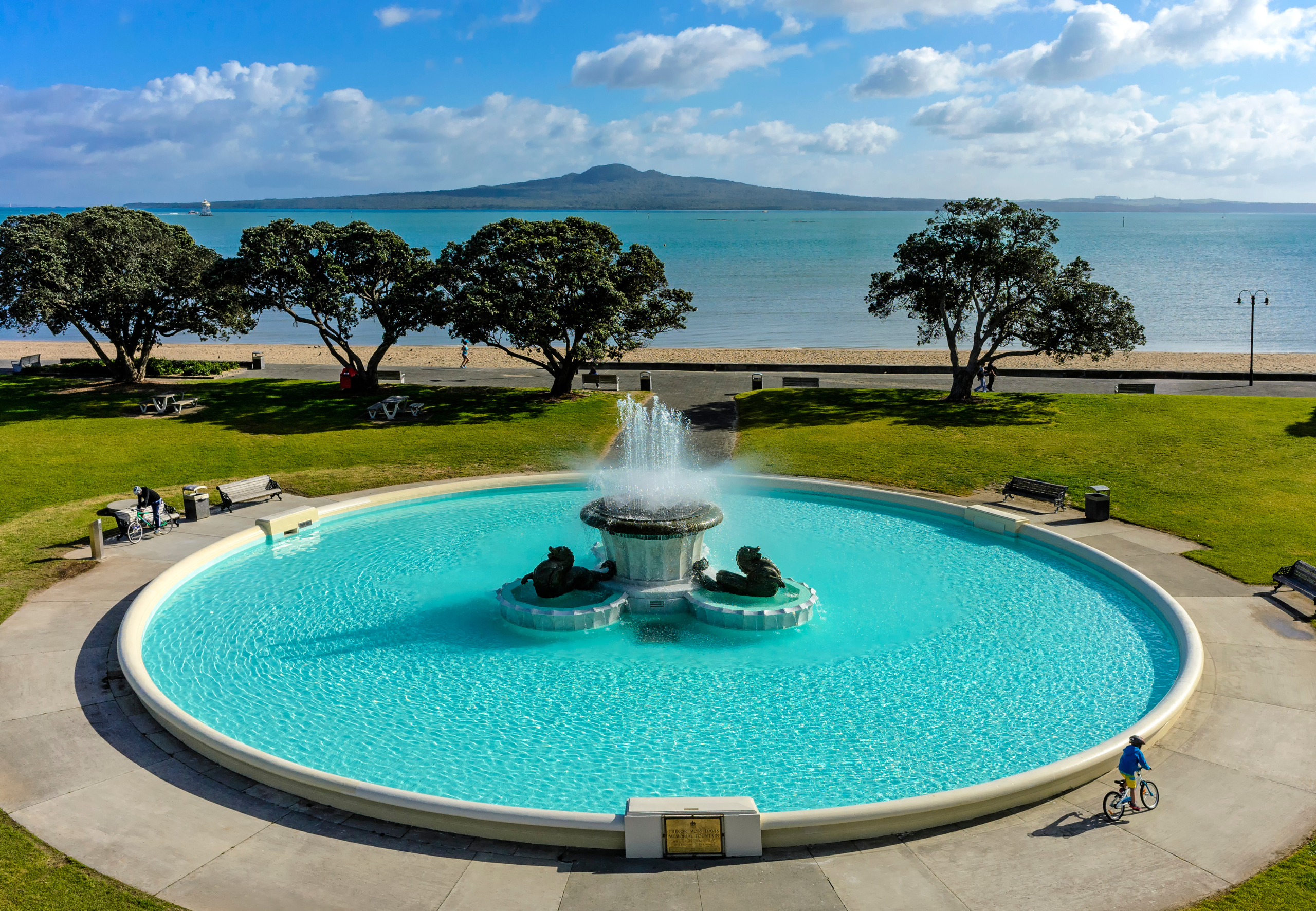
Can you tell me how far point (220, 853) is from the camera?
1129cm

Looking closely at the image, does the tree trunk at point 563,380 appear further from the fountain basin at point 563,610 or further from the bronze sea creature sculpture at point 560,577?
the fountain basin at point 563,610

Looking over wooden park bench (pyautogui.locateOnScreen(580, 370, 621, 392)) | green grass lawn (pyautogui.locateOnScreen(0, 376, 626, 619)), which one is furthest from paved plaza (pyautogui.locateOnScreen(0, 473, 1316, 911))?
wooden park bench (pyautogui.locateOnScreen(580, 370, 621, 392))

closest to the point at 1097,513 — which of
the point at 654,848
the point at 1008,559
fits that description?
the point at 1008,559

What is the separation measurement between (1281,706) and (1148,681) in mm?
1956

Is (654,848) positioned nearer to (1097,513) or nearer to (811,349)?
(1097,513)

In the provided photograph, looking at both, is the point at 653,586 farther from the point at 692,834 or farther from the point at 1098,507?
the point at 1098,507

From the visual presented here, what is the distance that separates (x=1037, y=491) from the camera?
26.6 meters

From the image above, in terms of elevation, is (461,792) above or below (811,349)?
below

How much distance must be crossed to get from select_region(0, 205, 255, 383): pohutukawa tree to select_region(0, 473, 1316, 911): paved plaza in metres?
33.3

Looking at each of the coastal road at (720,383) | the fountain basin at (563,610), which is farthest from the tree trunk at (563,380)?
the fountain basin at (563,610)

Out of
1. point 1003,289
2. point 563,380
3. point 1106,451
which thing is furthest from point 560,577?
point 1003,289

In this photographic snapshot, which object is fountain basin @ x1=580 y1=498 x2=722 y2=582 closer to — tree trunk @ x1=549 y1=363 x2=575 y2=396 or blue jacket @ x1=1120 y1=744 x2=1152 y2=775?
blue jacket @ x1=1120 y1=744 x2=1152 y2=775

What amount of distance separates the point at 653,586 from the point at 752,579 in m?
2.20

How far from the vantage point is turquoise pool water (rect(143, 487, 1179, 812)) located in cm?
1362
